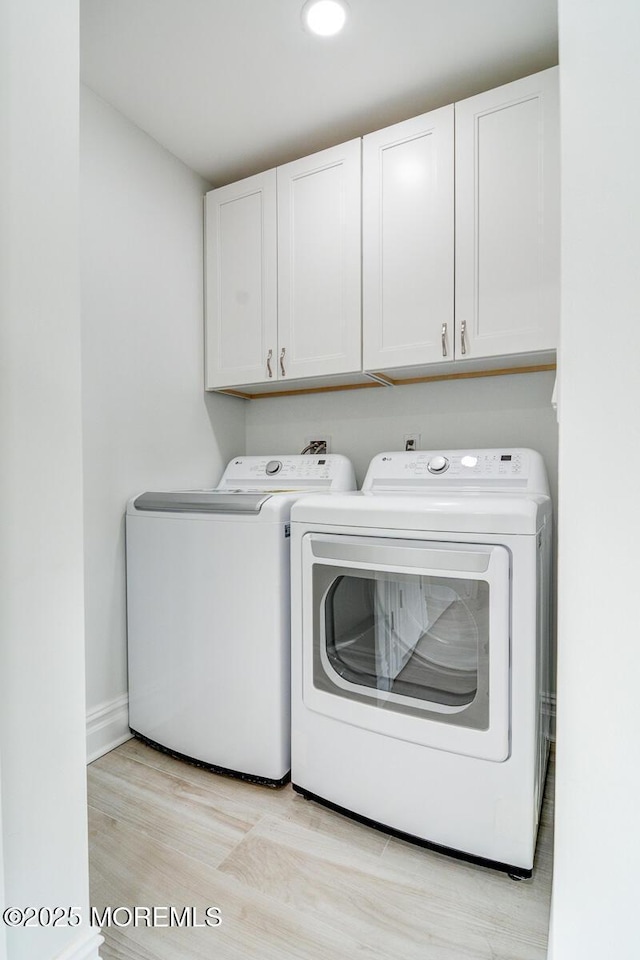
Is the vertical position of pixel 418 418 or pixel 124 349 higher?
pixel 124 349

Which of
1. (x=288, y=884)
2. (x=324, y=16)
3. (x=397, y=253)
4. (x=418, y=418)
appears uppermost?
(x=324, y=16)

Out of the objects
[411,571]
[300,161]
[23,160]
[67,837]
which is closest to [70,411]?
[23,160]

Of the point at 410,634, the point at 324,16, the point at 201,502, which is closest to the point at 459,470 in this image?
the point at 410,634

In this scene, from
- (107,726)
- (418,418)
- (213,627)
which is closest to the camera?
(213,627)

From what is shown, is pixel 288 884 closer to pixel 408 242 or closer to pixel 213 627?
pixel 213 627

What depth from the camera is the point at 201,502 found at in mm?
1704

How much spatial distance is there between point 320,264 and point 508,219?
737 mm

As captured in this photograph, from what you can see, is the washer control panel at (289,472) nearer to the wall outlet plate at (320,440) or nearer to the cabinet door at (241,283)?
the wall outlet plate at (320,440)

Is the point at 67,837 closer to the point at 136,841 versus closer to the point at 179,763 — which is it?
the point at 136,841

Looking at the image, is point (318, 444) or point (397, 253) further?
point (318, 444)

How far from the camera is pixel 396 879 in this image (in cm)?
125

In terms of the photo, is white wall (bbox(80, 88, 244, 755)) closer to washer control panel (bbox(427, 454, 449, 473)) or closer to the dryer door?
the dryer door

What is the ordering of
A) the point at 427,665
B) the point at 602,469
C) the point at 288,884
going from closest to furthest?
1. the point at 602,469
2. the point at 288,884
3. the point at 427,665

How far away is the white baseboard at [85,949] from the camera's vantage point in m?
0.89
